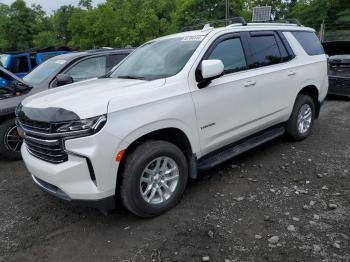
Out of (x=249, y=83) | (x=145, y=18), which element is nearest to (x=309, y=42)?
(x=249, y=83)

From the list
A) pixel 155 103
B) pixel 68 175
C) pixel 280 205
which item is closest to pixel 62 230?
pixel 68 175

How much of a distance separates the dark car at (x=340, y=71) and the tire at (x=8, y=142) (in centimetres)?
735

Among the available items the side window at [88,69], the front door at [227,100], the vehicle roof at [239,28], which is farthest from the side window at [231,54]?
the side window at [88,69]

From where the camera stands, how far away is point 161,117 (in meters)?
3.44

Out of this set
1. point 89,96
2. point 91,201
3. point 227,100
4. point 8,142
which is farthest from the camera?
point 8,142

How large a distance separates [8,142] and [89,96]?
2848mm

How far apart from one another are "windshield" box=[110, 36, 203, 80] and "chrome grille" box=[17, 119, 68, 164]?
126cm

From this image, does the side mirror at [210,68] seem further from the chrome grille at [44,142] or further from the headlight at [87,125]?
the chrome grille at [44,142]

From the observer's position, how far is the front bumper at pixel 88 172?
3.01 m

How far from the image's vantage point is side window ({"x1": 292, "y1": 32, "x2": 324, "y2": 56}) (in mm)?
5559

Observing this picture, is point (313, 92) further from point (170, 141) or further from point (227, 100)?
point (170, 141)

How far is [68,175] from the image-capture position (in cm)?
311

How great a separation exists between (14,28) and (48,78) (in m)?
37.9

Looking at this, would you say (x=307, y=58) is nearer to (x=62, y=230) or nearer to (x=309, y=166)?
(x=309, y=166)
